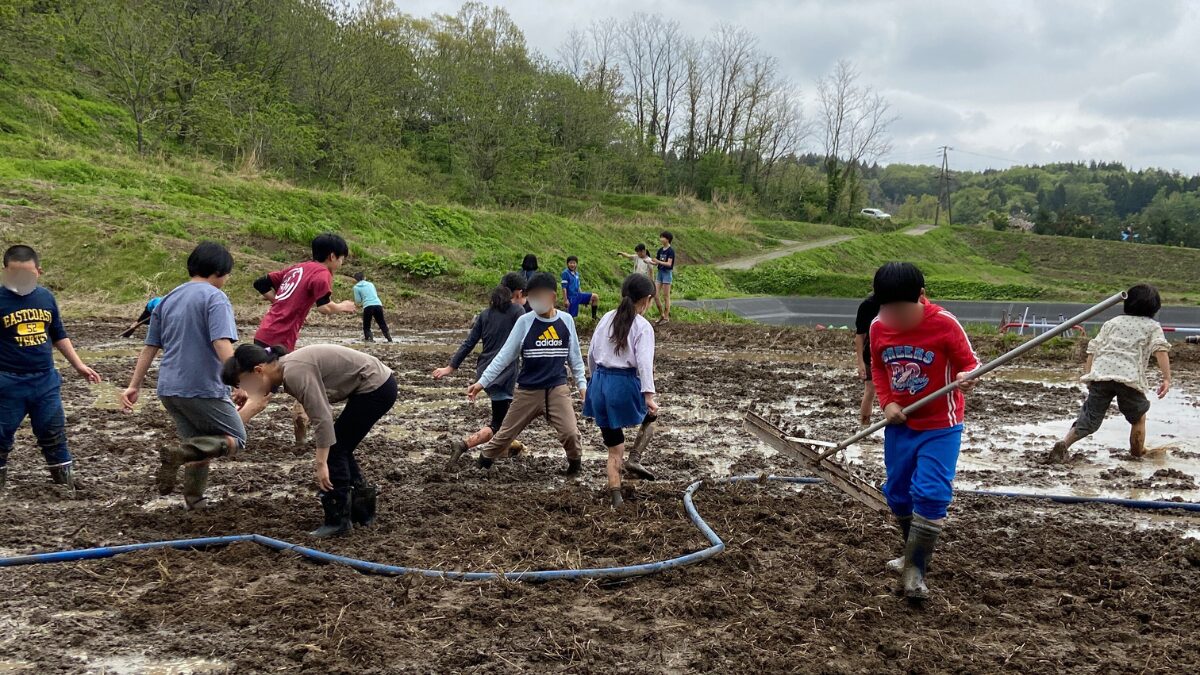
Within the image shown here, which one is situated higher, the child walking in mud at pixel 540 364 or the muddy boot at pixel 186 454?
the child walking in mud at pixel 540 364

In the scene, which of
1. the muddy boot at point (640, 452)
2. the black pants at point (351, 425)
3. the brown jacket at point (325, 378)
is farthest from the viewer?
the muddy boot at point (640, 452)

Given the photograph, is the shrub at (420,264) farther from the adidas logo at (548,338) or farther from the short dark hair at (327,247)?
the adidas logo at (548,338)

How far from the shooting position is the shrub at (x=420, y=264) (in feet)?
76.2

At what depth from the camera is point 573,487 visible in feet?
22.0

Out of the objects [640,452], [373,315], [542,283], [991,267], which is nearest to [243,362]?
[542,283]

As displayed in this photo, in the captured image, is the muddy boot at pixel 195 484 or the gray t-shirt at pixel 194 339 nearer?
the gray t-shirt at pixel 194 339

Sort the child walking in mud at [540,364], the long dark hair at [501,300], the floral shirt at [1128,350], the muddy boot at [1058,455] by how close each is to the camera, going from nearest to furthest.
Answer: the child walking in mud at [540,364] < the long dark hair at [501,300] < the floral shirt at [1128,350] < the muddy boot at [1058,455]

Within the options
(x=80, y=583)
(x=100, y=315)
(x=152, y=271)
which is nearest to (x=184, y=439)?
(x=80, y=583)

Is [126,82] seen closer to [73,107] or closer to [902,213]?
[73,107]

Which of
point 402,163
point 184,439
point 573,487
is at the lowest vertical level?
point 573,487

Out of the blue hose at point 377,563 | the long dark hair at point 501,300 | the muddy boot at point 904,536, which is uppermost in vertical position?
the long dark hair at point 501,300

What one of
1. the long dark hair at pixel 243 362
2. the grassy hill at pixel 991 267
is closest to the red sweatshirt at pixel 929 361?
the long dark hair at pixel 243 362

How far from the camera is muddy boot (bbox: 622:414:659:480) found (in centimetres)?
681

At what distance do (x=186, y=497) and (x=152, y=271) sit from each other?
588 inches
